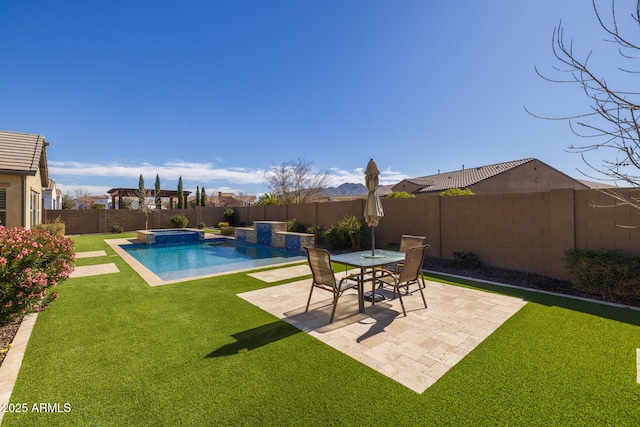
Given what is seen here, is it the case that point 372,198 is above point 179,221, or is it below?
above

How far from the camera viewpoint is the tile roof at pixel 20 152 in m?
8.16

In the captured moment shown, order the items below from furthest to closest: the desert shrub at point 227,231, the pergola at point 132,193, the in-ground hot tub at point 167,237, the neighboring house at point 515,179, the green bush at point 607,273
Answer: the pergola at point 132,193 < the neighboring house at point 515,179 < the desert shrub at point 227,231 < the in-ground hot tub at point 167,237 < the green bush at point 607,273

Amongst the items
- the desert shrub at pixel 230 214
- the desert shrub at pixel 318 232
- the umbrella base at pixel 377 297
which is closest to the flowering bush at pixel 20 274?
the umbrella base at pixel 377 297

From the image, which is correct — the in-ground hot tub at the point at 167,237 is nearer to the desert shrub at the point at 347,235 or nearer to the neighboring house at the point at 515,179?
the desert shrub at the point at 347,235

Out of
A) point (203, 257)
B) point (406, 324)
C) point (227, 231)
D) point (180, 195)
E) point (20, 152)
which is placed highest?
point (180, 195)

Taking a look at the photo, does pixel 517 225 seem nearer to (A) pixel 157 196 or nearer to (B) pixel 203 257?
Result: (B) pixel 203 257

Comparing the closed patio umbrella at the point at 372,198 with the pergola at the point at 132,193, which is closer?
the closed patio umbrella at the point at 372,198

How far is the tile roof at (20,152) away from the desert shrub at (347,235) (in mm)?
10178

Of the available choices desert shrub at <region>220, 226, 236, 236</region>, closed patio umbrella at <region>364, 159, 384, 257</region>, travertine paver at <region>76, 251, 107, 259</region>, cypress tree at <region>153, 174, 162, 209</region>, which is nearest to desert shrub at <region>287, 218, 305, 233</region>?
desert shrub at <region>220, 226, 236, 236</region>

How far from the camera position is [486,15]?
6.62 metres

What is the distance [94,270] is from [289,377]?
28.5 ft

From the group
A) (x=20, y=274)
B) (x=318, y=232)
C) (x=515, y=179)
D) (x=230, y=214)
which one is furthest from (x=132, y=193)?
(x=515, y=179)

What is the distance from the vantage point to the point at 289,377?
9.69 feet


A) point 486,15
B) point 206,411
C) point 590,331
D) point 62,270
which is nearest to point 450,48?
point 486,15
